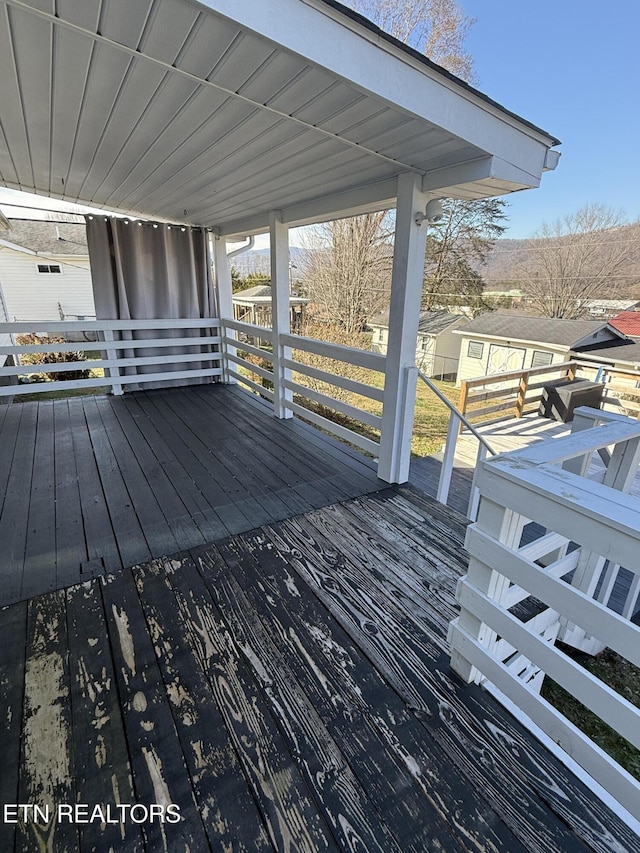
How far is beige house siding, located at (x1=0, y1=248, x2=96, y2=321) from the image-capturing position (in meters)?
12.4

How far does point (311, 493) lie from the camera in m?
2.72

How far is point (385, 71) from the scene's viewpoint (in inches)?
56.1

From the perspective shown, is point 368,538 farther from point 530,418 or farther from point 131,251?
point 530,418

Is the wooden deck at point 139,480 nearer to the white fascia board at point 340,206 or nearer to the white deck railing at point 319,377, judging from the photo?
the white deck railing at point 319,377

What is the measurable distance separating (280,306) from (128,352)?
2.15 meters

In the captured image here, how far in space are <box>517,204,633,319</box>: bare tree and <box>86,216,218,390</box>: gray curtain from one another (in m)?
16.7

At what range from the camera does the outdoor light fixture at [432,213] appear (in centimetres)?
223

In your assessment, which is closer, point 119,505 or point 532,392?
point 119,505

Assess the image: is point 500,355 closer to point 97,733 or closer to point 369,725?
point 369,725

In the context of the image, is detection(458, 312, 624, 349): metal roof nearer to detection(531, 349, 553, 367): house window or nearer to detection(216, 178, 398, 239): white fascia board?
detection(531, 349, 553, 367): house window

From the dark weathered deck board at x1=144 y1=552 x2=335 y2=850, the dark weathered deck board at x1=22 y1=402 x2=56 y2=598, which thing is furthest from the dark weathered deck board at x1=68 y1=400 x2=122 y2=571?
the dark weathered deck board at x1=144 y1=552 x2=335 y2=850

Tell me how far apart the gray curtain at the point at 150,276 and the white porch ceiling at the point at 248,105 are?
143cm

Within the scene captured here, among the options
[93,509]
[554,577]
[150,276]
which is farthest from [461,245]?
[554,577]

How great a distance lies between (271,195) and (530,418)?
23.4ft
